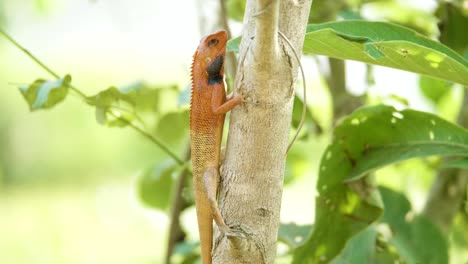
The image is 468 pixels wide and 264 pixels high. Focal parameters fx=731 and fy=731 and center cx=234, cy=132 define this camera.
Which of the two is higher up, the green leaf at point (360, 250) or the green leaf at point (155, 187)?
the green leaf at point (155, 187)

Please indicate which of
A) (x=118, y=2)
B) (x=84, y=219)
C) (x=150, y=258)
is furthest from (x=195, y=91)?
(x=84, y=219)

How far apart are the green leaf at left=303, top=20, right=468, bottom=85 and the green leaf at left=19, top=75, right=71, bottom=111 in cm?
52

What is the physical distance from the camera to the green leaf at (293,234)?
1.79 meters

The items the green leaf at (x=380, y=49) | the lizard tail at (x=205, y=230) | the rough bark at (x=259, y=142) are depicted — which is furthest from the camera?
the lizard tail at (x=205, y=230)

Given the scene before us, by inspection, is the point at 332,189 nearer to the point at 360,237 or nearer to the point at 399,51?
the point at 360,237

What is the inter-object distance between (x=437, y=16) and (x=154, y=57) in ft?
7.31

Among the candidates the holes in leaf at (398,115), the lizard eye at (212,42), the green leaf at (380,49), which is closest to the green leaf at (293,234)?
the holes in leaf at (398,115)

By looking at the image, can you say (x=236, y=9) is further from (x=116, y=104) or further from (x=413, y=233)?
(x=413, y=233)

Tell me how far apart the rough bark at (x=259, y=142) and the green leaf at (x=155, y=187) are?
0.98 meters

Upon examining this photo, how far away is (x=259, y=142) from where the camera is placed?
1.08 meters

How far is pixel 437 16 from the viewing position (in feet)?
6.63

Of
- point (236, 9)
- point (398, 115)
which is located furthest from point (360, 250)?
point (236, 9)

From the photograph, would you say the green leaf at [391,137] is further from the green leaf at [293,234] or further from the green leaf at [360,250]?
the green leaf at [293,234]

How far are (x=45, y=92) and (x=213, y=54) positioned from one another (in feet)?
1.19
